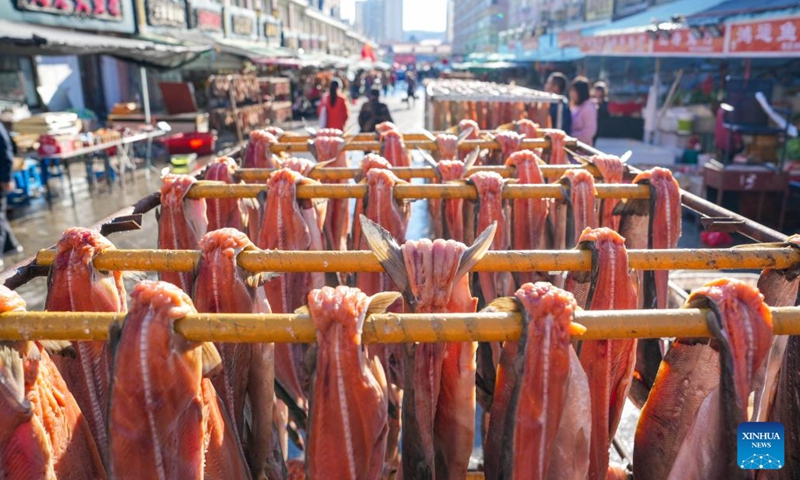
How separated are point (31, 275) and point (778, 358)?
2.83 m

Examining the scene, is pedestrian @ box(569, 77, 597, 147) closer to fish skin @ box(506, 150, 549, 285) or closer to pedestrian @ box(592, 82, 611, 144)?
pedestrian @ box(592, 82, 611, 144)

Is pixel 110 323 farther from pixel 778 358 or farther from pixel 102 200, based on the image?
pixel 102 200

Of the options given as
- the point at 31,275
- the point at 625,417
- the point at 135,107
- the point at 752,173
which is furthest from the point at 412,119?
the point at 31,275

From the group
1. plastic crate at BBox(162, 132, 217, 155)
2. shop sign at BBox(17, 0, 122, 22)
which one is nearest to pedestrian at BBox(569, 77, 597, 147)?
plastic crate at BBox(162, 132, 217, 155)

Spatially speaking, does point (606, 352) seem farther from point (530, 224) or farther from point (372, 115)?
point (372, 115)

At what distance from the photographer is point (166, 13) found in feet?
70.7

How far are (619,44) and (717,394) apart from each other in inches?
603

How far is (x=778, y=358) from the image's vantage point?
6.23 ft

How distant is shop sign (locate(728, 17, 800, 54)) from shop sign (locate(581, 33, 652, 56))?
3194 mm

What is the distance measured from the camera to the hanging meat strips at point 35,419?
1.54m

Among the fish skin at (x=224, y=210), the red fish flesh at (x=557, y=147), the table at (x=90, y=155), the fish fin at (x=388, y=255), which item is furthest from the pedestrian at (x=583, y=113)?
the table at (x=90, y=155)

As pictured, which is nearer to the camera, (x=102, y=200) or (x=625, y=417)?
(x=625, y=417)

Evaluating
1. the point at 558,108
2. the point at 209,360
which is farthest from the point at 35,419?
the point at 558,108

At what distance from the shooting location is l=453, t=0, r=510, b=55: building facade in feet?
263
